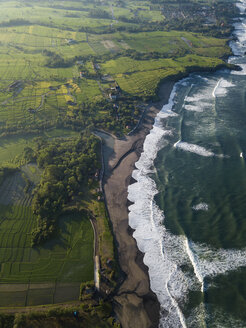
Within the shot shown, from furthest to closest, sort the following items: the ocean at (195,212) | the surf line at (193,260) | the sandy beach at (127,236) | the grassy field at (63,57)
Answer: the grassy field at (63,57)
the surf line at (193,260)
the ocean at (195,212)
the sandy beach at (127,236)

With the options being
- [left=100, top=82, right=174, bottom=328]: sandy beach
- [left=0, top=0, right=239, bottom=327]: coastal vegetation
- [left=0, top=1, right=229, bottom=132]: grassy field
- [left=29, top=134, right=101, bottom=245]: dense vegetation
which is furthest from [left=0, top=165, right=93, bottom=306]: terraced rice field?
[left=0, top=1, right=229, bottom=132]: grassy field

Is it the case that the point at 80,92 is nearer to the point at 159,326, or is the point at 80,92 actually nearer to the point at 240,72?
the point at 240,72

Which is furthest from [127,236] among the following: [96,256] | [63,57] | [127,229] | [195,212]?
[63,57]

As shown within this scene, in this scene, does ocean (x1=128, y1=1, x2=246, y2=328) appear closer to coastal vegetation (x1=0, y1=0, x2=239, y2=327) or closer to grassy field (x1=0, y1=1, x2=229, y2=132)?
coastal vegetation (x1=0, y1=0, x2=239, y2=327)

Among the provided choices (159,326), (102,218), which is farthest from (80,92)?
(159,326)

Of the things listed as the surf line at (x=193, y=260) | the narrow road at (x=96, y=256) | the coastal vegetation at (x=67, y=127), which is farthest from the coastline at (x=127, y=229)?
the surf line at (x=193, y=260)

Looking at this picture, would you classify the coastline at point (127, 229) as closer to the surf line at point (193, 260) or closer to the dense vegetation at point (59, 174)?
the dense vegetation at point (59, 174)
